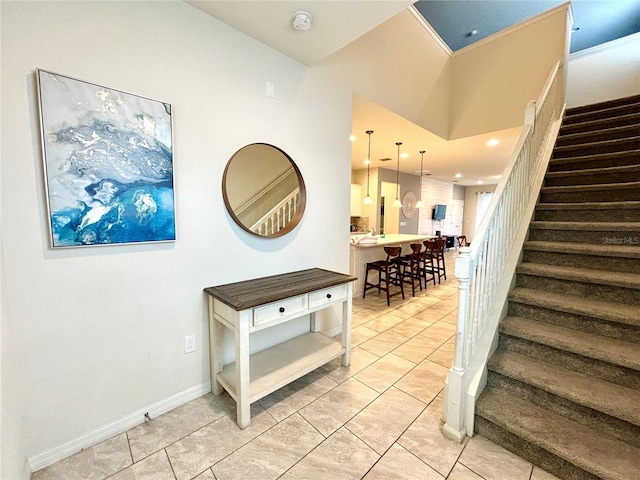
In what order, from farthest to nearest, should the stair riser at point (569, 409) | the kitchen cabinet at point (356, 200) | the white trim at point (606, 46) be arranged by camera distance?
the kitchen cabinet at point (356, 200) < the white trim at point (606, 46) < the stair riser at point (569, 409)

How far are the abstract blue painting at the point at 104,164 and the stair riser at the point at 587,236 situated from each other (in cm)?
294

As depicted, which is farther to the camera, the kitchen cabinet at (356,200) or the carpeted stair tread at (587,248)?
the kitchen cabinet at (356,200)

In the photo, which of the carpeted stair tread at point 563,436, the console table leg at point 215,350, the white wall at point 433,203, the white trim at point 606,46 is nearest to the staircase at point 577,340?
the carpeted stair tread at point 563,436

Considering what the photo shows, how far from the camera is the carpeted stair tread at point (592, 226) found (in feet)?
6.43

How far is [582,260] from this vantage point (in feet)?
6.62

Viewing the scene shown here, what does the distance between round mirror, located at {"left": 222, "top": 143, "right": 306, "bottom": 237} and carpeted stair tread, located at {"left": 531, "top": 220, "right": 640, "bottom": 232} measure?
82.7 inches

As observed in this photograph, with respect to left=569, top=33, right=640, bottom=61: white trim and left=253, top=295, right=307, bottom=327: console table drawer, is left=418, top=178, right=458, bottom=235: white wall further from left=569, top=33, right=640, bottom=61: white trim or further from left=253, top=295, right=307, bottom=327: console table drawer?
left=253, top=295, right=307, bottom=327: console table drawer

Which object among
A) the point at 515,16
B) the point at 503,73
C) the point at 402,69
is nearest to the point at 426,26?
the point at 402,69

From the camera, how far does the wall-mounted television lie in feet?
29.7

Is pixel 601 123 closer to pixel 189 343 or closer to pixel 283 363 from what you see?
pixel 283 363

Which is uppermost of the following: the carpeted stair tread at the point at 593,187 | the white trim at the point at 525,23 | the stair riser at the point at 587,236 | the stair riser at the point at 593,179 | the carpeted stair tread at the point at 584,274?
the white trim at the point at 525,23

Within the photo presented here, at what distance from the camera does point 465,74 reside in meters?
3.96

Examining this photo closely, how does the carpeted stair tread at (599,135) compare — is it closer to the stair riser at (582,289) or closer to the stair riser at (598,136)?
the stair riser at (598,136)

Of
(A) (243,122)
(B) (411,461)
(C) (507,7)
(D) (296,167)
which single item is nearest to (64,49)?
(A) (243,122)
